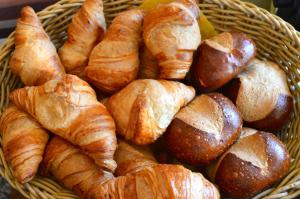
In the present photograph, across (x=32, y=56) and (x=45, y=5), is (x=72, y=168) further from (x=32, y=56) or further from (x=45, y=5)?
(x=45, y=5)

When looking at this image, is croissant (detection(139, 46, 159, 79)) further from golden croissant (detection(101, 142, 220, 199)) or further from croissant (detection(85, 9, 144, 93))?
golden croissant (detection(101, 142, 220, 199))

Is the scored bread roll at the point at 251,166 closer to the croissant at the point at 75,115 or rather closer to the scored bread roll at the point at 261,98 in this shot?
the scored bread roll at the point at 261,98

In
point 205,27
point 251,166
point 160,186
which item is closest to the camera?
point 160,186

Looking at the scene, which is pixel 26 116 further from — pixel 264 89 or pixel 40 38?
pixel 264 89

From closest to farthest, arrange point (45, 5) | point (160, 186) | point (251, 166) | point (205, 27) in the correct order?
point (160, 186)
point (251, 166)
point (205, 27)
point (45, 5)

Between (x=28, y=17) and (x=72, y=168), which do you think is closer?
(x=72, y=168)

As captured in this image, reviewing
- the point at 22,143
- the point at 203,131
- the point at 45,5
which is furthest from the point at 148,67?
the point at 45,5
